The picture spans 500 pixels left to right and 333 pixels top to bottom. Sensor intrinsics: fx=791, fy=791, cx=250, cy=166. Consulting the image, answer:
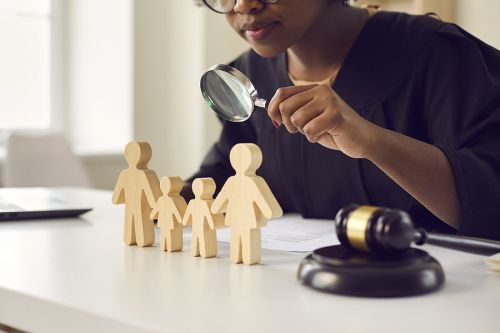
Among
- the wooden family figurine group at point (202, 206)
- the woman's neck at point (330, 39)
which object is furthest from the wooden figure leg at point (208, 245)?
the woman's neck at point (330, 39)

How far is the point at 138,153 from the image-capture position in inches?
43.6

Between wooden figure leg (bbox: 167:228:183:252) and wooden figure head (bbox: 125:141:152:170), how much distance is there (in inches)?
4.2

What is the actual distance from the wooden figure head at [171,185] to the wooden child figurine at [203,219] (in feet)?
0.14

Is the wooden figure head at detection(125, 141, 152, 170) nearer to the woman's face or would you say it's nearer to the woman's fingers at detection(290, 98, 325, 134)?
the woman's fingers at detection(290, 98, 325, 134)

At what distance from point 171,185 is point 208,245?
0.10 meters

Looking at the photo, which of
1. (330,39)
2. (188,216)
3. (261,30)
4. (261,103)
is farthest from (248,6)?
(188,216)

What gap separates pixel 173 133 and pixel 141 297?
2.64 meters

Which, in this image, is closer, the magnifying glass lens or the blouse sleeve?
the magnifying glass lens

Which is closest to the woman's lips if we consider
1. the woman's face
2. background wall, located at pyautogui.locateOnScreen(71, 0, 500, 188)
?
the woman's face

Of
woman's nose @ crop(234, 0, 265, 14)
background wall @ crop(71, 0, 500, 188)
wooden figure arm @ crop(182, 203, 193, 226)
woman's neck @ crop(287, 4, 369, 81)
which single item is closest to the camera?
wooden figure arm @ crop(182, 203, 193, 226)

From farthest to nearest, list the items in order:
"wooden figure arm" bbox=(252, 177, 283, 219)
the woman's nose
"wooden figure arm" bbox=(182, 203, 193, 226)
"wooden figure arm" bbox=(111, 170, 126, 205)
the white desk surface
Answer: the woman's nose
"wooden figure arm" bbox=(111, 170, 126, 205)
"wooden figure arm" bbox=(182, 203, 193, 226)
"wooden figure arm" bbox=(252, 177, 283, 219)
the white desk surface

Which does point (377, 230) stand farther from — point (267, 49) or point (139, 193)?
point (267, 49)

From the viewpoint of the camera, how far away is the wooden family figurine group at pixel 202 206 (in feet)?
3.15

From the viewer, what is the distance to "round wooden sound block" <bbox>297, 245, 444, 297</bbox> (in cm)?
79
